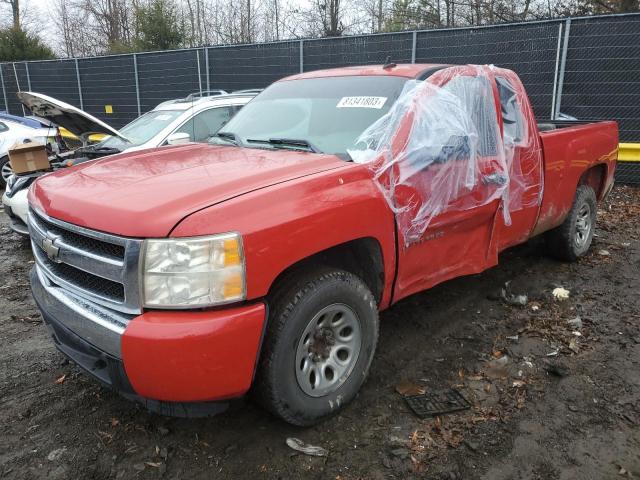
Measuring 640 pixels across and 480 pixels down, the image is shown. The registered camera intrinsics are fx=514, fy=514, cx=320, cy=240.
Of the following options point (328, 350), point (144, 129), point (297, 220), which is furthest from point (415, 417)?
point (144, 129)

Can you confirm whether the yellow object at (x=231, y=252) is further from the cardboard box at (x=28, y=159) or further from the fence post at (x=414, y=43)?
the fence post at (x=414, y=43)

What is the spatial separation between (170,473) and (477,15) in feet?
62.0

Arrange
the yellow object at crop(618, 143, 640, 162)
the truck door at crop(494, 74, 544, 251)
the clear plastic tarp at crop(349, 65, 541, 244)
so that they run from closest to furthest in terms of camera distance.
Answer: the clear plastic tarp at crop(349, 65, 541, 244) → the truck door at crop(494, 74, 544, 251) → the yellow object at crop(618, 143, 640, 162)

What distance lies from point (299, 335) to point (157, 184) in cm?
102

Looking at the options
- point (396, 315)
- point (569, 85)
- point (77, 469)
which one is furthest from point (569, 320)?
point (569, 85)

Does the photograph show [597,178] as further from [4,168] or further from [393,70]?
[4,168]

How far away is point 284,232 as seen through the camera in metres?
2.34

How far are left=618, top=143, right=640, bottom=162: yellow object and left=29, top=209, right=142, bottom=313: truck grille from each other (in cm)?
873

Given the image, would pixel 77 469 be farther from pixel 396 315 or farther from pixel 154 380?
pixel 396 315

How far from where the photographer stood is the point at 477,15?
17.9 meters

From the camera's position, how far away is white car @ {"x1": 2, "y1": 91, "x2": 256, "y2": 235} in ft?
17.9

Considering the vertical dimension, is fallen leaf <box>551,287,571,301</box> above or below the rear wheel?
below

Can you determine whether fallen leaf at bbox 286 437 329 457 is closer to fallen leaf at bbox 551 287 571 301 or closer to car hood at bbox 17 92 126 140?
fallen leaf at bbox 551 287 571 301

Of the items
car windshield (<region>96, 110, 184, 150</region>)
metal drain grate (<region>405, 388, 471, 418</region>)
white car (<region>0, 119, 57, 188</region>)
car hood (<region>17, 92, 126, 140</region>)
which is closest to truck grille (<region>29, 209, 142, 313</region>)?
metal drain grate (<region>405, 388, 471, 418</region>)
